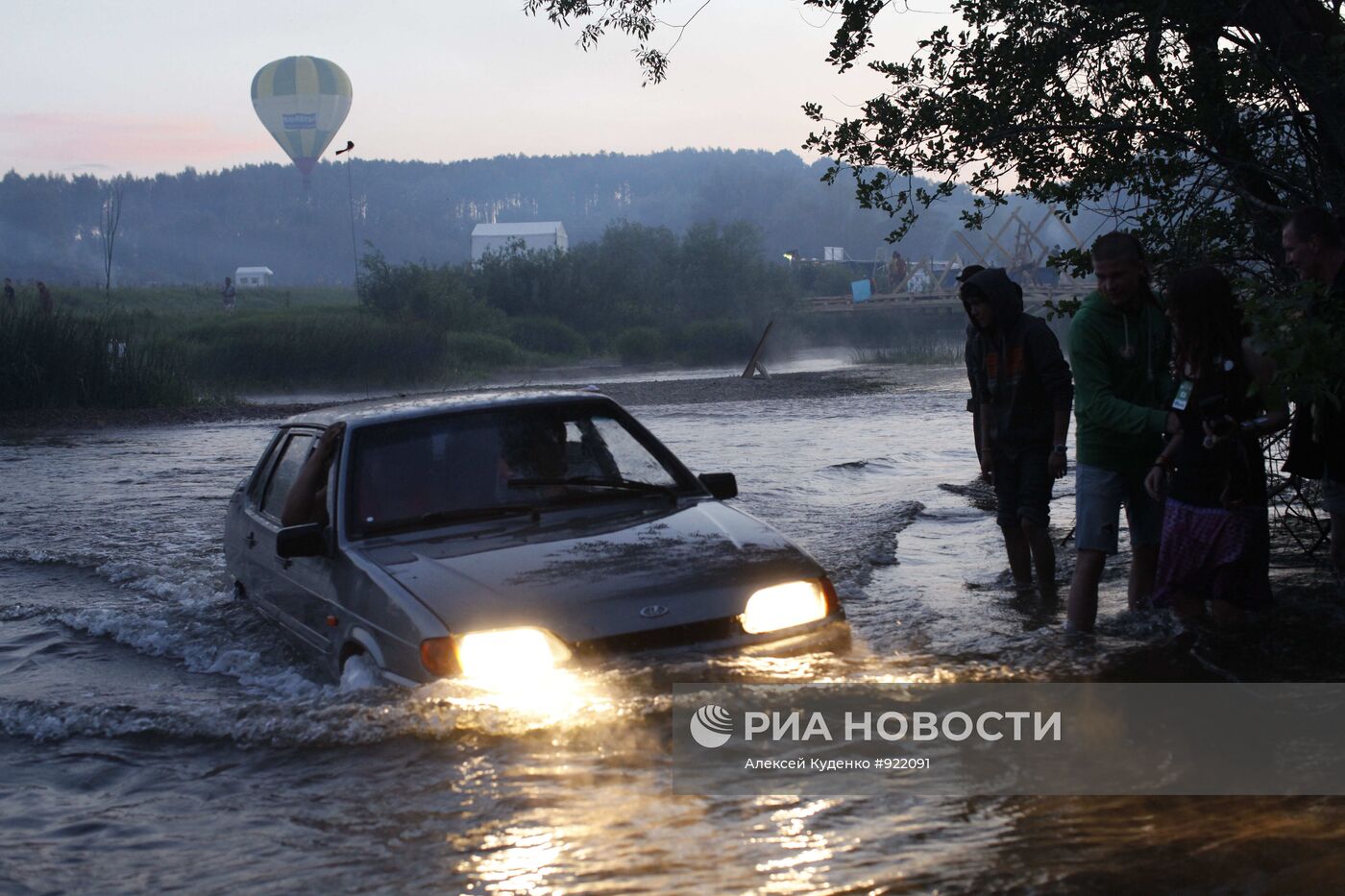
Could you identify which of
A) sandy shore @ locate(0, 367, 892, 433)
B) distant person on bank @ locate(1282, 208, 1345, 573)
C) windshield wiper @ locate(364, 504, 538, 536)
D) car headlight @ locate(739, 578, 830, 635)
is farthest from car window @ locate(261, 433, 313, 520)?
sandy shore @ locate(0, 367, 892, 433)

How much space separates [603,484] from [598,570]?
3.22 feet

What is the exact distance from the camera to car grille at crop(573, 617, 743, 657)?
4.77 meters

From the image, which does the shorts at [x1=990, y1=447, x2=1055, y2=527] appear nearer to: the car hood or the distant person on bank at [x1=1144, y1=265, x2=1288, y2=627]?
the distant person on bank at [x1=1144, y1=265, x2=1288, y2=627]

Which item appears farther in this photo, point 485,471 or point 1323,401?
point 485,471

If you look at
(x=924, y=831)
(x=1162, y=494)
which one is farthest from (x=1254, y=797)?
(x=1162, y=494)

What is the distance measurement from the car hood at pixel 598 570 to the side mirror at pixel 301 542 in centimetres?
27

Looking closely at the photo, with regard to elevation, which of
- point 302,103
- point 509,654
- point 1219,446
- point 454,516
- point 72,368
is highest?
point 302,103

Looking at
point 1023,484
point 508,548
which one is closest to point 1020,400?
point 1023,484

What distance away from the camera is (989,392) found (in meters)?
7.48

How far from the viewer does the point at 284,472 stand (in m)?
6.80

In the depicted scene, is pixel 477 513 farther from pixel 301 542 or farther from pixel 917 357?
pixel 917 357

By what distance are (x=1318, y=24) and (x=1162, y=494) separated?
3813 mm

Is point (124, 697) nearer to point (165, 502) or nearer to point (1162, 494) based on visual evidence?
point (1162, 494)

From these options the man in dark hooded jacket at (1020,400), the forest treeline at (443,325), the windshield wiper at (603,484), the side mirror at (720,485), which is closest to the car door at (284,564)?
the windshield wiper at (603,484)
